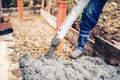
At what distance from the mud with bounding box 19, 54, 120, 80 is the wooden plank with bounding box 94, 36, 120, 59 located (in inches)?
10.9

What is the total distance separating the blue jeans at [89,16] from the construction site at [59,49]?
0.20 meters

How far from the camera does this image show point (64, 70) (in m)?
2.76

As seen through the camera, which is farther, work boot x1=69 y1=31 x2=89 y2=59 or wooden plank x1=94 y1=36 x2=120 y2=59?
work boot x1=69 y1=31 x2=89 y2=59

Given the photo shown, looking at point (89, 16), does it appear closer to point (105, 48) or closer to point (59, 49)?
point (105, 48)

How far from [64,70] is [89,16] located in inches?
39.2

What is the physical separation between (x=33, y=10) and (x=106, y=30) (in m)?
4.17

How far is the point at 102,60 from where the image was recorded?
3229 millimetres

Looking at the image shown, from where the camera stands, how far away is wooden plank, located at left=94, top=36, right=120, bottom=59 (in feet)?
10.3

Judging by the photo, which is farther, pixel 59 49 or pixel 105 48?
pixel 59 49

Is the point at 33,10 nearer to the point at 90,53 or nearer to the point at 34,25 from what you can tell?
the point at 34,25

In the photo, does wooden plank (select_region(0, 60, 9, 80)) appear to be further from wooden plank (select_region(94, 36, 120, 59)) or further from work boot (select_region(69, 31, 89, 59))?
wooden plank (select_region(94, 36, 120, 59))

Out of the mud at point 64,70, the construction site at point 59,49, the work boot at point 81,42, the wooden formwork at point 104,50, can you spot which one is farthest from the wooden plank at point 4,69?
the wooden formwork at point 104,50

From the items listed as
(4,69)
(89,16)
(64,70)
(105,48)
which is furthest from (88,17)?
(4,69)

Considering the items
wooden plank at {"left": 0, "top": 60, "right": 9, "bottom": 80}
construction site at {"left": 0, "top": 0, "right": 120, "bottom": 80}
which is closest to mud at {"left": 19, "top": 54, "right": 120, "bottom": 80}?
construction site at {"left": 0, "top": 0, "right": 120, "bottom": 80}
